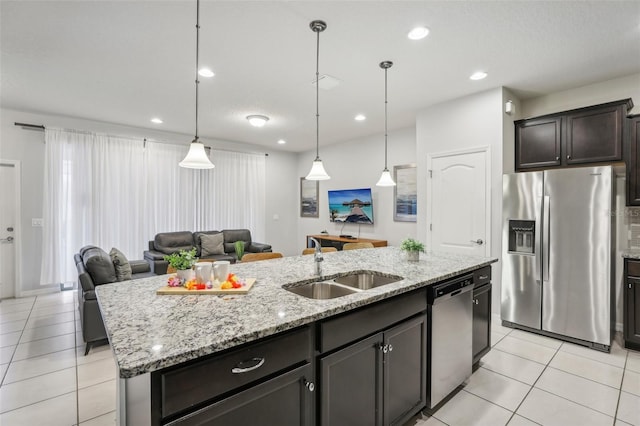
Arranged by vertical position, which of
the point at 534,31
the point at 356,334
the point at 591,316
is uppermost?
the point at 534,31

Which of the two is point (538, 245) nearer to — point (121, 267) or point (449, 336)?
point (449, 336)

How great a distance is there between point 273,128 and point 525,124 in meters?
3.97

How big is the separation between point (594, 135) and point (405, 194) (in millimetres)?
2672

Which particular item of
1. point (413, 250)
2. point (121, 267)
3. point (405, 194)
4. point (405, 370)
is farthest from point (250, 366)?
point (405, 194)

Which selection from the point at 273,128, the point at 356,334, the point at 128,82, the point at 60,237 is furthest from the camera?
the point at 273,128

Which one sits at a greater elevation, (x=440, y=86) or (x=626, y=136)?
(x=440, y=86)

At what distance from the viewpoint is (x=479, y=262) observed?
2545 mm

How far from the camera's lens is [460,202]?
3.96m

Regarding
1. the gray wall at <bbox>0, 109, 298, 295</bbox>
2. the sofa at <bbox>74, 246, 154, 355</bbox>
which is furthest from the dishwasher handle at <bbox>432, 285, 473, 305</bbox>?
the gray wall at <bbox>0, 109, 298, 295</bbox>

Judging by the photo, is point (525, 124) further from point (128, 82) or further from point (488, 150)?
point (128, 82)

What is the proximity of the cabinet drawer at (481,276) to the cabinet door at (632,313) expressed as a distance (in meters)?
1.56

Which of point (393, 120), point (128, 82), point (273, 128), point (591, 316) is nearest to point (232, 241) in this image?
point (273, 128)

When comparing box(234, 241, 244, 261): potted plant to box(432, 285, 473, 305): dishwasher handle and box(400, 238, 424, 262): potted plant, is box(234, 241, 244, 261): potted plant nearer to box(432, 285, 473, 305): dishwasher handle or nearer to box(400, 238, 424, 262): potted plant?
box(400, 238, 424, 262): potted plant

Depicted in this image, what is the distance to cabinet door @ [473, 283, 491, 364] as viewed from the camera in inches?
97.8
